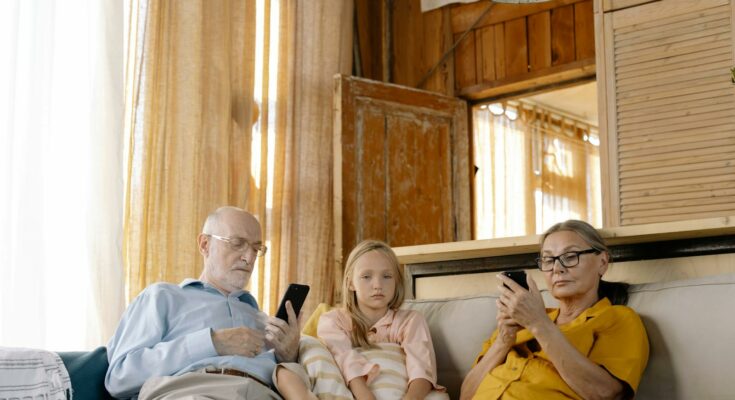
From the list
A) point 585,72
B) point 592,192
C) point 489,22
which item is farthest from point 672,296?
point 592,192

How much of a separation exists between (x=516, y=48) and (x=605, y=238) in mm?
2909

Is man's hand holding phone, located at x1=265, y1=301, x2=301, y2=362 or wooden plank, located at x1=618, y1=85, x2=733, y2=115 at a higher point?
wooden plank, located at x1=618, y1=85, x2=733, y2=115

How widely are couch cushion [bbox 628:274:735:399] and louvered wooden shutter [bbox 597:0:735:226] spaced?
1748 millimetres

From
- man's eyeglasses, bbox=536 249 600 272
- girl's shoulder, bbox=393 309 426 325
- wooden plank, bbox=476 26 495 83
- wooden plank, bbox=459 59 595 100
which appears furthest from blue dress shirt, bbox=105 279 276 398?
wooden plank, bbox=476 26 495 83

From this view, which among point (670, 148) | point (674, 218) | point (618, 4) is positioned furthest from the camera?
point (618, 4)

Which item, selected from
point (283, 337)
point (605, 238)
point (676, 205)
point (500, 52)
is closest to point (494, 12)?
point (500, 52)

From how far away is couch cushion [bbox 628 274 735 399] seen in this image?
2170 millimetres

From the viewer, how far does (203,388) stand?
2.26m

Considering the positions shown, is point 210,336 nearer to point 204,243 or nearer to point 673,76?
point 204,243

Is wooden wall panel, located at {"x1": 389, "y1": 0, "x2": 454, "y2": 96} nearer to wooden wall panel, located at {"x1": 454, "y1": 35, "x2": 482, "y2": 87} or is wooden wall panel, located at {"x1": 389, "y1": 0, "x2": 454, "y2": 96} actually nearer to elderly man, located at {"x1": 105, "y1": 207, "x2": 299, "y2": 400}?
wooden wall panel, located at {"x1": 454, "y1": 35, "x2": 482, "y2": 87}

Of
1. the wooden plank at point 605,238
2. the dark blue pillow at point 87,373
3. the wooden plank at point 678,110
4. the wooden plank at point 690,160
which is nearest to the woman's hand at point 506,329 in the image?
the wooden plank at point 605,238

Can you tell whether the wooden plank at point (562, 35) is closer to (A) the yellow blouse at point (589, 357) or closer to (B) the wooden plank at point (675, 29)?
(B) the wooden plank at point (675, 29)

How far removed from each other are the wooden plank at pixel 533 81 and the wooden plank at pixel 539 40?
0.05 m

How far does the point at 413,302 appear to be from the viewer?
2949 millimetres
